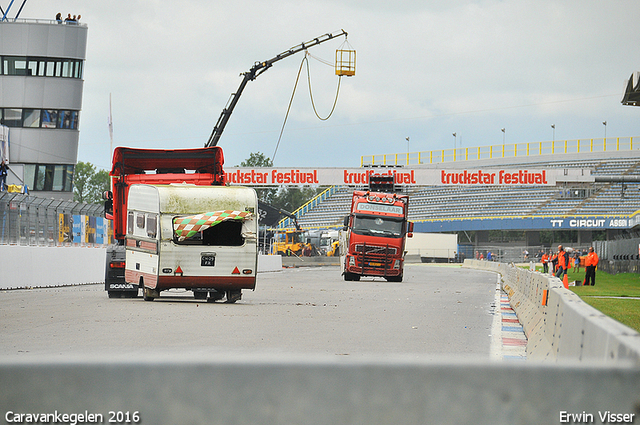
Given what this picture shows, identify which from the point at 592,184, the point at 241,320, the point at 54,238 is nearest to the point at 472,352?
the point at 241,320

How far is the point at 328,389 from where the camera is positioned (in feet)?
7.45

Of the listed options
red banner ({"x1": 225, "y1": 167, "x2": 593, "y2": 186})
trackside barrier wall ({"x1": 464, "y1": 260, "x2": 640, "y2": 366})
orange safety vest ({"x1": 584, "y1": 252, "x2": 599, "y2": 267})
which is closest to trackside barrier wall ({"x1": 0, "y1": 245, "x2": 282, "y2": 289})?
trackside barrier wall ({"x1": 464, "y1": 260, "x2": 640, "y2": 366})

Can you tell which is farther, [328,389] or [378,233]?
[378,233]

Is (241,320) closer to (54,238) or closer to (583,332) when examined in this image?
(583,332)

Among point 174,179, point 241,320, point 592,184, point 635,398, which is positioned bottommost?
point 241,320

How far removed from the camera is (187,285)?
16891mm

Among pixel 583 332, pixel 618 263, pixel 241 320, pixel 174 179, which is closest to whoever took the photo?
pixel 583 332

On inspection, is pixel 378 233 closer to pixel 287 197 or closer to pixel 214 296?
pixel 214 296

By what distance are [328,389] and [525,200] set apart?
84.4 metres

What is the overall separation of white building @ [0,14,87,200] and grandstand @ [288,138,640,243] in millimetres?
28253

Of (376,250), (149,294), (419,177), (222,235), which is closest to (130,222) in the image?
(149,294)

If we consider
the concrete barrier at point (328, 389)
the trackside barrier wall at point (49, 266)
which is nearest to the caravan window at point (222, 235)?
the trackside barrier wall at point (49, 266)

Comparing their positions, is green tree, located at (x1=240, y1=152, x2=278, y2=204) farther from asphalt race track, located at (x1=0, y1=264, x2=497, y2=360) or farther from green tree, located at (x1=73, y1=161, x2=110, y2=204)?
asphalt race track, located at (x1=0, y1=264, x2=497, y2=360)

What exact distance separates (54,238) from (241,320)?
46.7 ft
